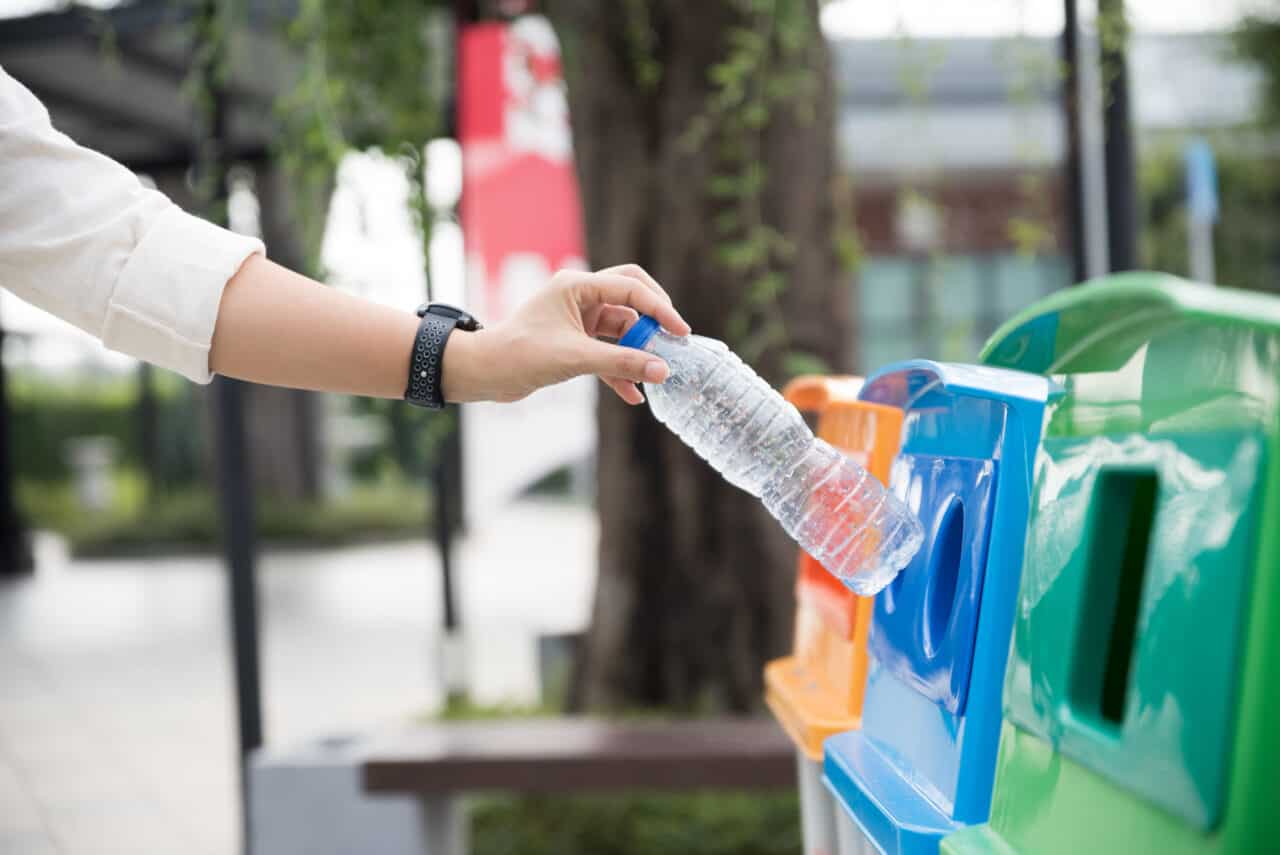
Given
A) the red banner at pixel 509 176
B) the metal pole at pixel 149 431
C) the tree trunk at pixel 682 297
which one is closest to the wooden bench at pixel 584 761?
the tree trunk at pixel 682 297

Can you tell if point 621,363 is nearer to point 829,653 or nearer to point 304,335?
point 304,335

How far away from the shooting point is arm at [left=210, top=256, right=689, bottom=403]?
139 cm

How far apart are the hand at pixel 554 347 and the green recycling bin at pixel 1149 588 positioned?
403 millimetres

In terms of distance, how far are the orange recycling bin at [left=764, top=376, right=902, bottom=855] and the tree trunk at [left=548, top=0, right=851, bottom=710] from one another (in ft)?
5.20

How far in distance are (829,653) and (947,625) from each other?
39 cm

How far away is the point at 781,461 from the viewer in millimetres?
1773

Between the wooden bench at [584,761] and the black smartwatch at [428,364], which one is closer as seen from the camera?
the black smartwatch at [428,364]

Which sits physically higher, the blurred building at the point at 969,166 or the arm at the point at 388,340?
the blurred building at the point at 969,166

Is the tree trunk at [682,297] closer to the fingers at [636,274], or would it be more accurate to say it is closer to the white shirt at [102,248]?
the fingers at [636,274]

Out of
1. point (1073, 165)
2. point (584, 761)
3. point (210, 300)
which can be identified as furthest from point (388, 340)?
point (1073, 165)

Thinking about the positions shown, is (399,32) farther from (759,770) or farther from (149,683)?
(149,683)

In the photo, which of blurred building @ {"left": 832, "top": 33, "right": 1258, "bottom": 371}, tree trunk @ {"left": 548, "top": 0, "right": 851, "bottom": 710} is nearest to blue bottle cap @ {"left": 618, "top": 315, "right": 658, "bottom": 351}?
tree trunk @ {"left": 548, "top": 0, "right": 851, "bottom": 710}

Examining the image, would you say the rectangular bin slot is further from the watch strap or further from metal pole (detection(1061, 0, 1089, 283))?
metal pole (detection(1061, 0, 1089, 283))

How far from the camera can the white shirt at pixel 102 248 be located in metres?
1.36
